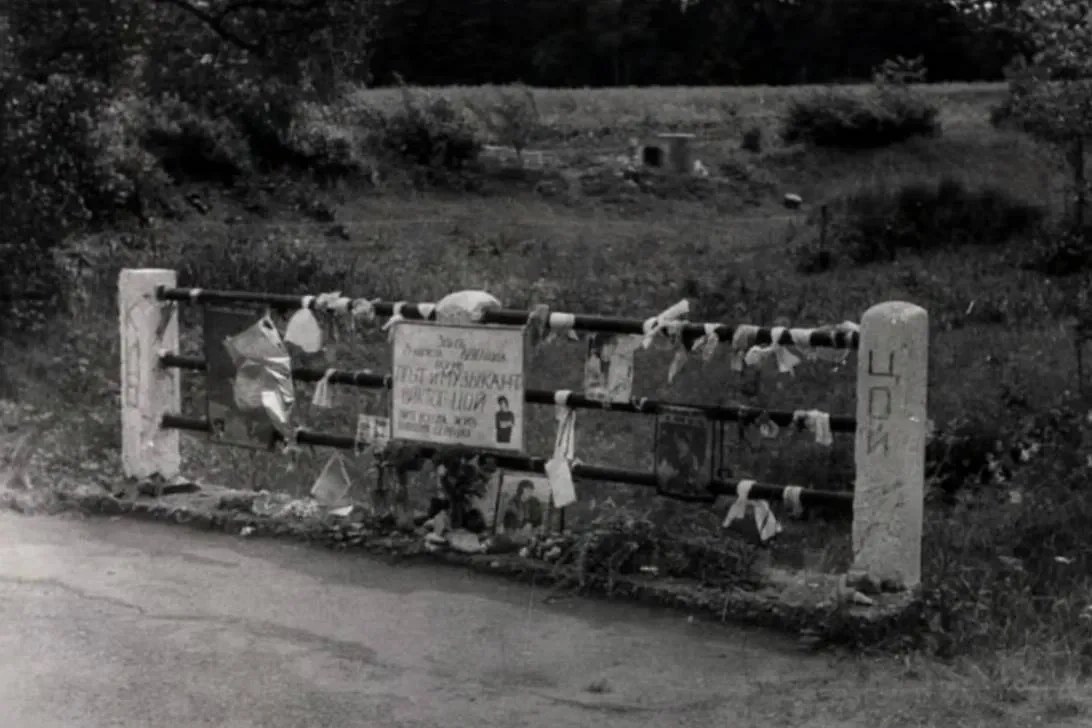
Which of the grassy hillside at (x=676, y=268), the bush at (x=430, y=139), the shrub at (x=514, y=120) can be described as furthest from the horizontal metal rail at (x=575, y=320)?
the shrub at (x=514, y=120)

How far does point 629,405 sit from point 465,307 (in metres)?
1.01

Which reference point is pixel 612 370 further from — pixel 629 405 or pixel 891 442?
pixel 891 442

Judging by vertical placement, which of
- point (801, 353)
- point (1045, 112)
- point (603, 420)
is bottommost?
point (603, 420)

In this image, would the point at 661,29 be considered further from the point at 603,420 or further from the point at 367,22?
the point at 603,420

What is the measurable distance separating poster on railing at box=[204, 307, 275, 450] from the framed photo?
1.59 m

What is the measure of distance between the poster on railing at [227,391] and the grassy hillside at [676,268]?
A: 1.18 metres

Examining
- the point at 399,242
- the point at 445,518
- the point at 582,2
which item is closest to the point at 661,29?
the point at 582,2

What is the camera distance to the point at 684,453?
301 inches

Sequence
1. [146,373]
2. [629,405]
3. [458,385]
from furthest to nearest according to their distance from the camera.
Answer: [146,373], [458,385], [629,405]

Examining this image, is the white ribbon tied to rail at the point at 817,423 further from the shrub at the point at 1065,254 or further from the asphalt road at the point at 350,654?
the shrub at the point at 1065,254

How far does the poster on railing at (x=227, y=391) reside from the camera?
30.1ft

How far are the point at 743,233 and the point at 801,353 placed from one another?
78.8 ft

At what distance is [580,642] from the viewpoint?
22.6 feet

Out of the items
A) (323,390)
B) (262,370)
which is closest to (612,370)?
(323,390)
